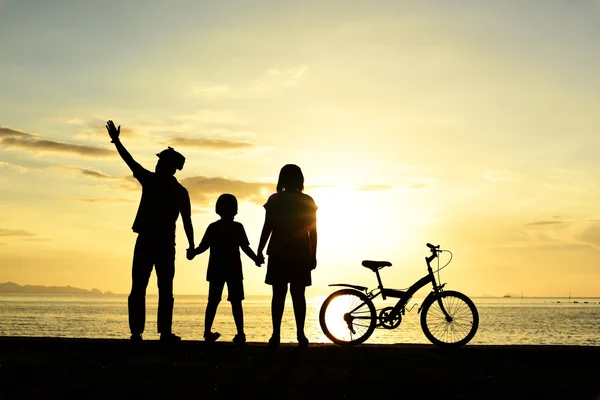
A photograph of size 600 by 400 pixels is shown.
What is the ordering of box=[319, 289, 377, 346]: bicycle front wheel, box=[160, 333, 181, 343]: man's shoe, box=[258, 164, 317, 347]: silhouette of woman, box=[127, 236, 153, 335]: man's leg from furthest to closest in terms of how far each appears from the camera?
box=[319, 289, 377, 346]: bicycle front wheel → box=[258, 164, 317, 347]: silhouette of woman → box=[127, 236, 153, 335]: man's leg → box=[160, 333, 181, 343]: man's shoe

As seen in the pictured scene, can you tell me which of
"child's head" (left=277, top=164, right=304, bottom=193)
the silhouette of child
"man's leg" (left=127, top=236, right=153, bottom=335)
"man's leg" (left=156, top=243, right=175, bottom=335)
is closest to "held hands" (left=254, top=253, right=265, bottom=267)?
the silhouette of child

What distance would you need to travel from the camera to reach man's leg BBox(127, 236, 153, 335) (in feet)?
34.0

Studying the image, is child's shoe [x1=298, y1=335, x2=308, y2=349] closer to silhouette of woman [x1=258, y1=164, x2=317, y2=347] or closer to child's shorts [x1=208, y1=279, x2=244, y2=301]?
silhouette of woman [x1=258, y1=164, x2=317, y2=347]

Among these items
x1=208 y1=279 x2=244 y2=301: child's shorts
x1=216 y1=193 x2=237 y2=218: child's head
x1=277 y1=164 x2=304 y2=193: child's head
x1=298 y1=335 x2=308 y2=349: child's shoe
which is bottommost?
x1=298 y1=335 x2=308 y2=349: child's shoe

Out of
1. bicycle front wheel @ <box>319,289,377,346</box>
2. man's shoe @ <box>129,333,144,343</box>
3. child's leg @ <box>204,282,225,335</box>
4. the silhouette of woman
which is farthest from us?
bicycle front wheel @ <box>319,289,377,346</box>

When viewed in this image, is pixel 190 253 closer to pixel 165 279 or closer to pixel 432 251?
pixel 165 279

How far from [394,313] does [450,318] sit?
964 mm

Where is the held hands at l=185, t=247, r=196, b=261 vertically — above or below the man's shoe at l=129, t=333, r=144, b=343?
above

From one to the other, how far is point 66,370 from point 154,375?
1.17m

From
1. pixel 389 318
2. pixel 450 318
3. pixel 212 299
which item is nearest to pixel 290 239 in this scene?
pixel 212 299

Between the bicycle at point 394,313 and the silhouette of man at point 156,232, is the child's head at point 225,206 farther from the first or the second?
the bicycle at point 394,313

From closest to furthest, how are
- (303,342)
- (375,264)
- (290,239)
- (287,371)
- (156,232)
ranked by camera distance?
(287,371)
(303,342)
(156,232)
(290,239)
(375,264)

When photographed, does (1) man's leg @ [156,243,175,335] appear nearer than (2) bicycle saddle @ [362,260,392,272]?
Yes

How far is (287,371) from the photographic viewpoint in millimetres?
8023
